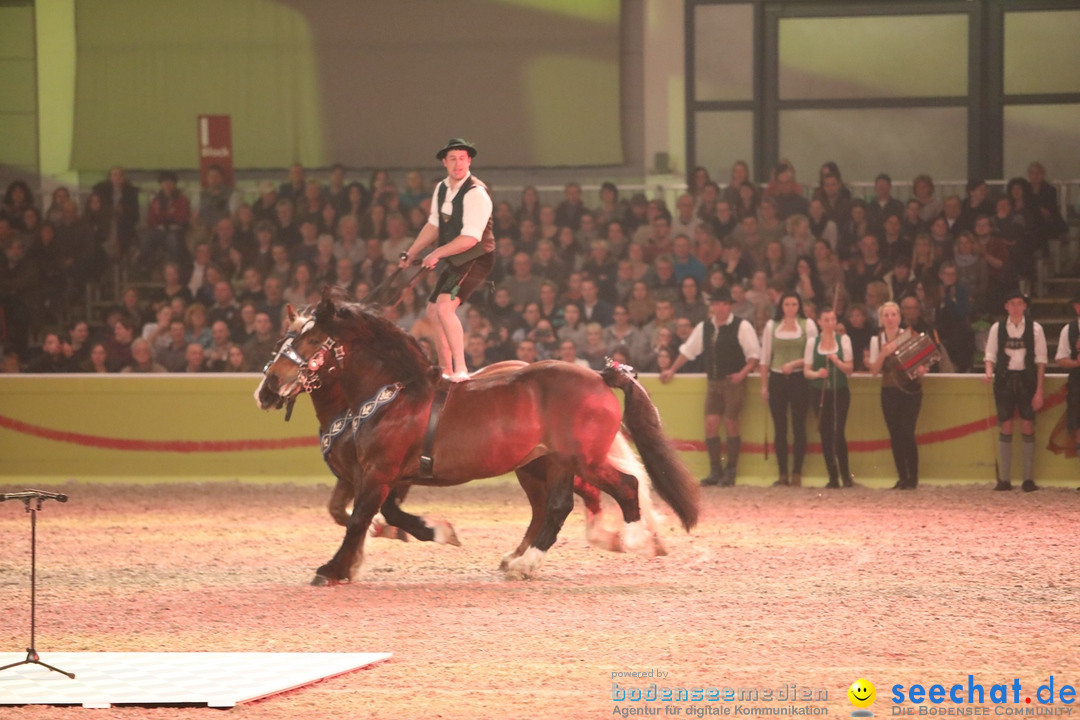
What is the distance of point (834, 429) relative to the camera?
1400cm

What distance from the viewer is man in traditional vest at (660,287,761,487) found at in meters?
14.3

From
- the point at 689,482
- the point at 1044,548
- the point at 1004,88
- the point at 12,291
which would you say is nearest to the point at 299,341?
the point at 689,482

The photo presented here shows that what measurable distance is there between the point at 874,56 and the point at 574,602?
13447 mm

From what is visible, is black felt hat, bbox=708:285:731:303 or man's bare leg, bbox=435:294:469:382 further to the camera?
black felt hat, bbox=708:285:731:303

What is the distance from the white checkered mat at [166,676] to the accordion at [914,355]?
8.26 m

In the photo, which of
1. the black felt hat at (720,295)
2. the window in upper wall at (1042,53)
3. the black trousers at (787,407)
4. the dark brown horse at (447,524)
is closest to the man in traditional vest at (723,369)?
the black felt hat at (720,295)

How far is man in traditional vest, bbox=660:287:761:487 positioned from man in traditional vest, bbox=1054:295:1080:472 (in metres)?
2.89

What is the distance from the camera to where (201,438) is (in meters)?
14.8

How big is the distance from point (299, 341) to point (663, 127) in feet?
38.1

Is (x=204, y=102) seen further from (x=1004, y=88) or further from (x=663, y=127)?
(x=1004, y=88)

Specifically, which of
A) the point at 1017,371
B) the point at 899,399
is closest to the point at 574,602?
the point at 899,399

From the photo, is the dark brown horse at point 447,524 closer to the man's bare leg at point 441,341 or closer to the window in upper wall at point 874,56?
the man's bare leg at point 441,341

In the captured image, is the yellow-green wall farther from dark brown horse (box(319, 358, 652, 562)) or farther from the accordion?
dark brown horse (box(319, 358, 652, 562))

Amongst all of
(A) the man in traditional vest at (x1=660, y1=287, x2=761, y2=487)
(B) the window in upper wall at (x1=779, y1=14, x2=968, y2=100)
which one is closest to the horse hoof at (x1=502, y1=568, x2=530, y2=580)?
(A) the man in traditional vest at (x1=660, y1=287, x2=761, y2=487)
